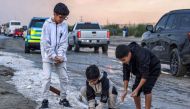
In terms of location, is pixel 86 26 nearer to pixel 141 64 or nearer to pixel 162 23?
pixel 162 23

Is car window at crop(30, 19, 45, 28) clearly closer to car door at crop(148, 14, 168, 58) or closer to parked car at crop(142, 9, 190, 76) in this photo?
parked car at crop(142, 9, 190, 76)

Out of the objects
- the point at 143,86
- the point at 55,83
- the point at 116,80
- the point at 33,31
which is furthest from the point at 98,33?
the point at 143,86

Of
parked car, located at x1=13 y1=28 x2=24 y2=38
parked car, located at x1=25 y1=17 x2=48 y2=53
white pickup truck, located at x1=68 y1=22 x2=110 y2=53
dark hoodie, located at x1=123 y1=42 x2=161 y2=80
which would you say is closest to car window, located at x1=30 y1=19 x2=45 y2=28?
parked car, located at x1=25 y1=17 x2=48 y2=53

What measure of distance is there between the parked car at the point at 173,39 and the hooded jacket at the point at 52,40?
23.0 ft

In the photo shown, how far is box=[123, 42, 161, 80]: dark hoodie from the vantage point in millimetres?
7586

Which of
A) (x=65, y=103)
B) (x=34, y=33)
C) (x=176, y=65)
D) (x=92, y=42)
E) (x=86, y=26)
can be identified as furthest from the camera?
(x=86, y=26)

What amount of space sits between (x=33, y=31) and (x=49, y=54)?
1800 cm

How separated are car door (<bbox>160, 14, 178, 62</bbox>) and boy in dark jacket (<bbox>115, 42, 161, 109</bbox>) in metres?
8.68

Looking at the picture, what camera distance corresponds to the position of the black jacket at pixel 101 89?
26.6 feet

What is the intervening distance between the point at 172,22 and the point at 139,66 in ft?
31.4

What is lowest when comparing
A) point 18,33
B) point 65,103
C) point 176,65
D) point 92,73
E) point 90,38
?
point 18,33

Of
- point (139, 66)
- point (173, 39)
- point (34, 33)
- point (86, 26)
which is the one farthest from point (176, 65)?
point (86, 26)

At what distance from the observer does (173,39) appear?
1644 centimetres

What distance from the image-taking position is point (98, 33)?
3177 cm
